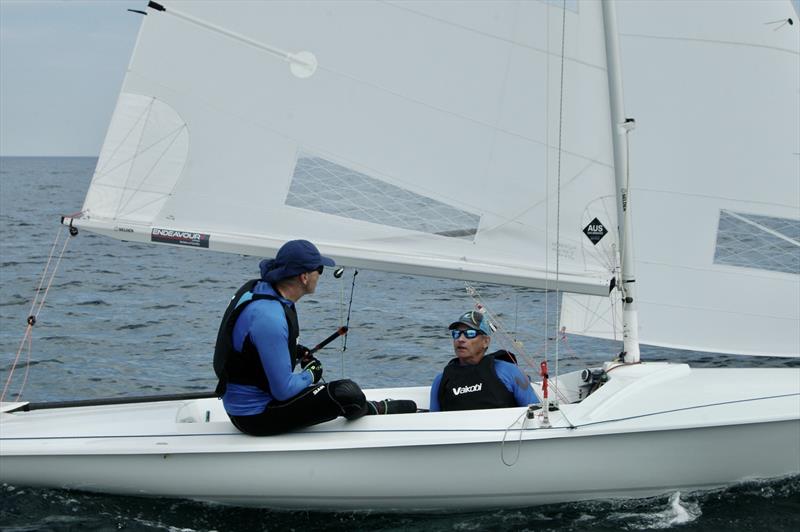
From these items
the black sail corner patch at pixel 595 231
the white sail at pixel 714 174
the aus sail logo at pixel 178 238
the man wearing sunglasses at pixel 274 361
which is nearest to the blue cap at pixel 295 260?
the man wearing sunglasses at pixel 274 361

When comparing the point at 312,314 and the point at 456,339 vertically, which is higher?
the point at 312,314

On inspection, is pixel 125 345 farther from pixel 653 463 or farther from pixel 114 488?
pixel 653 463

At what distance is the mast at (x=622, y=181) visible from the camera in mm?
5262

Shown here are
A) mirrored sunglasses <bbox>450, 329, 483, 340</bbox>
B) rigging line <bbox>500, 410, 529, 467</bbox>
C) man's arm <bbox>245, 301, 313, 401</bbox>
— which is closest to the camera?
man's arm <bbox>245, 301, 313, 401</bbox>

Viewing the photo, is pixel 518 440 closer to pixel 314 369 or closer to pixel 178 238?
pixel 314 369

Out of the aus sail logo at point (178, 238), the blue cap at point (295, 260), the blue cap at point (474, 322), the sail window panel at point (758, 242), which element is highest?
the sail window panel at point (758, 242)

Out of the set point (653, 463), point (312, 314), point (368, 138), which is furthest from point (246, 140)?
point (312, 314)

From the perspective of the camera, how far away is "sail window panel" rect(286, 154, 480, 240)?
5.44 metres

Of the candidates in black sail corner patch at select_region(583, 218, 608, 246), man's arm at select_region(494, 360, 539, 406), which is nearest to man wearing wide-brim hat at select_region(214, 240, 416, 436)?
man's arm at select_region(494, 360, 539, 406)

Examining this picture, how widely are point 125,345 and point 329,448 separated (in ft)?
16.9

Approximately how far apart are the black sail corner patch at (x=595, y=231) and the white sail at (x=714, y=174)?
0.37 meters

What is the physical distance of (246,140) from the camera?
5.51 m

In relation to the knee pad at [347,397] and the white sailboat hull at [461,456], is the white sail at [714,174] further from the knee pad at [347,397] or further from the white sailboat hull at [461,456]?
the knee pad at [347,397]

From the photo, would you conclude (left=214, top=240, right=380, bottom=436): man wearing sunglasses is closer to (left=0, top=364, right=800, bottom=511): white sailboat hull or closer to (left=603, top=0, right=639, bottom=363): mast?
(left=0, top=364, right=800, bottom=511): white sailboat hull
